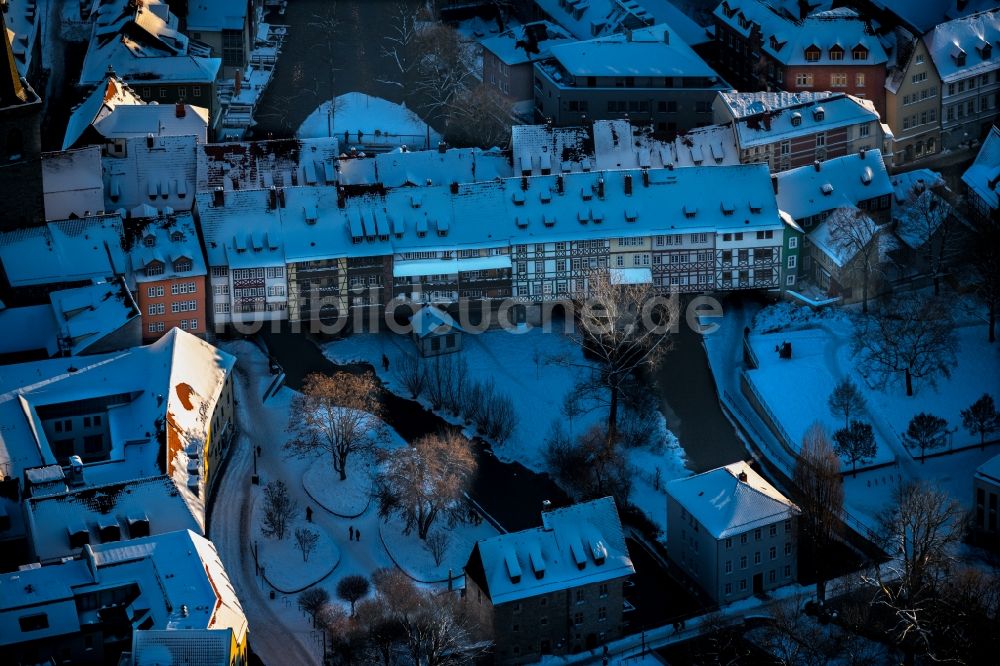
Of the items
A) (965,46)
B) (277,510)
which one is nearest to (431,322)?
(277,510)

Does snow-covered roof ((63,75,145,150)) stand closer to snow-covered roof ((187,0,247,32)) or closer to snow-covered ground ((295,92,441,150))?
snow-covered ground ((295,92,441,150))

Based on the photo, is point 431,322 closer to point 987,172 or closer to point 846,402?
point 846,402

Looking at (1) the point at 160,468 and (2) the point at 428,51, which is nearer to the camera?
(1) the point at 160,468

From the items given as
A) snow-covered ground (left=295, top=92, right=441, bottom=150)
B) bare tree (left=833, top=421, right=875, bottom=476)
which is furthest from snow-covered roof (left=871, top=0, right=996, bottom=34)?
bare tree (left=833, top=421, right=875, bottom=476)

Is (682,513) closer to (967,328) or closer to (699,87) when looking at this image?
(967,328)

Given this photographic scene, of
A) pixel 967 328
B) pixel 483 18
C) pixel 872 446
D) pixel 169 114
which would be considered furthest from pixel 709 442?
pixel 483 18

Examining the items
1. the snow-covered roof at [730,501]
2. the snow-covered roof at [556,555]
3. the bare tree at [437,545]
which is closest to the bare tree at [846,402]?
the snow-covered roof at [730,501]
